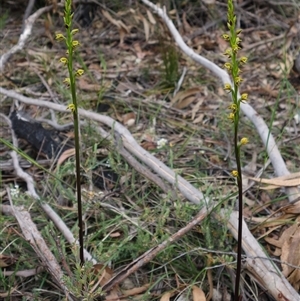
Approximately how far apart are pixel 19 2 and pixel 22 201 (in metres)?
2.54

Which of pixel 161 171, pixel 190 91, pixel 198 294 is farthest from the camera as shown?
pixel 190 91

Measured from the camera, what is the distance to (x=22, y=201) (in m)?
2.33

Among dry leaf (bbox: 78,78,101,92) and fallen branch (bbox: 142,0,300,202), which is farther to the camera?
dry leaf (bbox: 78,78,101,92)

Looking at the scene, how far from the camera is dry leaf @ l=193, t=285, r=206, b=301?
1.93 m

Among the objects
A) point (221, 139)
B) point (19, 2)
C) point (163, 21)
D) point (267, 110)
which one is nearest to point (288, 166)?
point (221, 139)

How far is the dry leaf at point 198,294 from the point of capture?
193 centimetres

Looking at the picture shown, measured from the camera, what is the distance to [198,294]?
1942mm

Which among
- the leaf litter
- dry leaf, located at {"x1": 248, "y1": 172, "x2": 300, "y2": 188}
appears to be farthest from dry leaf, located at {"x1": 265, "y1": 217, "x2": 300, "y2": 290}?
dry leaf, located at {"x1": 248, "y1": 172, "x2": 300, "y2": 188}

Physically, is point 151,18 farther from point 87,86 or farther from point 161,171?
point 161,171

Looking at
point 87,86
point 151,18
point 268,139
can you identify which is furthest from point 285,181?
point 151,18

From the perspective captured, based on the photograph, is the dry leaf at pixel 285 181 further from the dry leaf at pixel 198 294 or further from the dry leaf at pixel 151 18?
the dry leaf at pixel 151 18

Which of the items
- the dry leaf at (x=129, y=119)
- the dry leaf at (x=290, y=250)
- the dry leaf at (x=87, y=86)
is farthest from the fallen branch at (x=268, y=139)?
the dry leaf at (x=87, y=86)

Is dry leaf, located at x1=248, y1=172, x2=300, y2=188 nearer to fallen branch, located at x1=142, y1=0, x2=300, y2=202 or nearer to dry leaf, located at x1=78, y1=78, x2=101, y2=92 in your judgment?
fallen branch, located at x1=142, y1=0, x2=300, y2=202

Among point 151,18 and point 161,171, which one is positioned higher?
point 151,18
